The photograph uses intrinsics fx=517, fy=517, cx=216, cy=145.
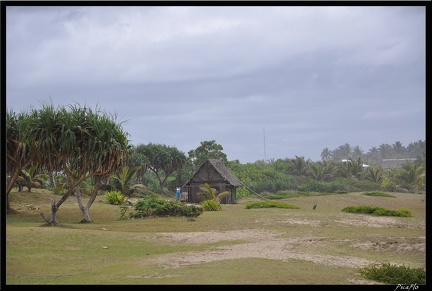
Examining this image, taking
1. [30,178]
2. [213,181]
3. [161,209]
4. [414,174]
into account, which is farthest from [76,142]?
[414,174]

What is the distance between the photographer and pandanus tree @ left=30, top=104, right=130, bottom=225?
1967cm

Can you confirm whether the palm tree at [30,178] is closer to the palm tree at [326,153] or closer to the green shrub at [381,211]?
the green shrub at [381,211]

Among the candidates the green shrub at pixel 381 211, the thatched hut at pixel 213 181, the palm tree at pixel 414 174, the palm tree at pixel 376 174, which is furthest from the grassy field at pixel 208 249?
the palm tree at pixel 376 174

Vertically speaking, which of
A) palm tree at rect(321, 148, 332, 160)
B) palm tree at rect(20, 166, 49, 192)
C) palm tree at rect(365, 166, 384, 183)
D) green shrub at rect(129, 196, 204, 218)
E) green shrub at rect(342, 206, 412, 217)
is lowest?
green shrub at rect(342, 206, 412, 217)

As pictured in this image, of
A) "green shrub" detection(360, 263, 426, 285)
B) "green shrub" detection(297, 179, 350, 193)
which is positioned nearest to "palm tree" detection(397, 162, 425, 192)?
"green shrub" detection(297, 179, 350, 193)

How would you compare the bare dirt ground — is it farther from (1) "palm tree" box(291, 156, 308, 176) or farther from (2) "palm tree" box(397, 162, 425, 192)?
(1) "palm tree" box(291, 156, 308, 176)

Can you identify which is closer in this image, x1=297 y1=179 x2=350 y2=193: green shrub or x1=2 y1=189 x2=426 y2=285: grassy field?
x1=2 y1=189 x2=426 y2=285: grassy field

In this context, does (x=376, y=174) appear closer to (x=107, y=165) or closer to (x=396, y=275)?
(x=107, y=165)

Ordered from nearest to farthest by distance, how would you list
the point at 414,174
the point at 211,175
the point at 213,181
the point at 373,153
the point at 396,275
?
the point at 396,275 → the point at 213,181 → the point at 211,175 → the point at 414,174 → the point at 373,153

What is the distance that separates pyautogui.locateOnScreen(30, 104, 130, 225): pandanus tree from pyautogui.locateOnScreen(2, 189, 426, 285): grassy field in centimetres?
226

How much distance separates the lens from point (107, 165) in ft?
68.9

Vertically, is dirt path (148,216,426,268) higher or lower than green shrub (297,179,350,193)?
lower

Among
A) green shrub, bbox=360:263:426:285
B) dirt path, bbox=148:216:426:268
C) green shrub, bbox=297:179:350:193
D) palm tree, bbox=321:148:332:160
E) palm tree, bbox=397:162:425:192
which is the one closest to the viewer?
green shrub, bbox=360:263:426:285

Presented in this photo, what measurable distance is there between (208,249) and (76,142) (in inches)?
337
